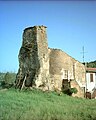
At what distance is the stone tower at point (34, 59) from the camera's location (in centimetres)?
2738

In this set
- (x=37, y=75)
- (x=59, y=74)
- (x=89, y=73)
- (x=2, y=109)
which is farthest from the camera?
(x=89, y=73)

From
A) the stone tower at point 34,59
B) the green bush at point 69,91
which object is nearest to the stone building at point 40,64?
the stone tower at point 34,59

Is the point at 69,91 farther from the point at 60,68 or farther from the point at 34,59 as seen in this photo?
the point at 34,59

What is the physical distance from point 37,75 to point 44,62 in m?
1.92

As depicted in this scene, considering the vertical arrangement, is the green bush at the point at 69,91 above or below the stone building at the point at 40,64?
below

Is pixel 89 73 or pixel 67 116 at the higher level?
pixel 89 73

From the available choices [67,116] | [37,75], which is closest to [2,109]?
[67,116]

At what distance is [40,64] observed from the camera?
90.1 ft

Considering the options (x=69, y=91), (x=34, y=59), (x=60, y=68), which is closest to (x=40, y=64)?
(x=34, y=59)

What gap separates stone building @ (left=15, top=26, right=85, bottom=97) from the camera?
27.5 meters

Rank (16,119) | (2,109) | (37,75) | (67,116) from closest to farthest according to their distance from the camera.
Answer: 1. (16,119)
2. (67,116)
3. (2,109)
4. (37,75)

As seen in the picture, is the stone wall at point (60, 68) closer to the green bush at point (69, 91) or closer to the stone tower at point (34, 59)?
the green bush at point (69, 91)

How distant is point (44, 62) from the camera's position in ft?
92.1

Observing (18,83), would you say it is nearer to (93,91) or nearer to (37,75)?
(37,75)
